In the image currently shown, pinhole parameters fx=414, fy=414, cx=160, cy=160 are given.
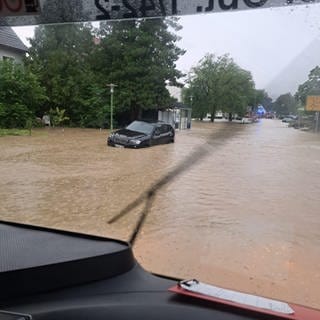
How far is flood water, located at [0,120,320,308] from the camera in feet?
3.92

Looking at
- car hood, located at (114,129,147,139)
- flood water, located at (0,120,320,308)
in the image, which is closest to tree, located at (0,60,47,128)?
flood water, located at (0,120,320,308)

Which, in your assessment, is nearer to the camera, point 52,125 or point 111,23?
point 111,23

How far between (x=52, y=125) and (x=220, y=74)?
72 centimetres

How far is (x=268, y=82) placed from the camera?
Answer: 0.92 metres

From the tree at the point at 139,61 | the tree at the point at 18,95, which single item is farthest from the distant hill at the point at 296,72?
the tree at the point at 18,95

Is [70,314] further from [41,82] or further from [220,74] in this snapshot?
[41,82]

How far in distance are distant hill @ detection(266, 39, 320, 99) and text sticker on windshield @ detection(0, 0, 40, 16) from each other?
54cm

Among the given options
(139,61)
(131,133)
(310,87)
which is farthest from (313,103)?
(131,133)

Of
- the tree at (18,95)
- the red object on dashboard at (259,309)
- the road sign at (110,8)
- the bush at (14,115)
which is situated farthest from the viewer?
the bush at (14,115)

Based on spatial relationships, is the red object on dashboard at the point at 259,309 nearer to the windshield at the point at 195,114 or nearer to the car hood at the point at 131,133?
the windshield at the point at 195,114

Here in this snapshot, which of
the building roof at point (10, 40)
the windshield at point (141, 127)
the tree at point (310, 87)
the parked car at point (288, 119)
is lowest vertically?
the windshield at point (141, 127)

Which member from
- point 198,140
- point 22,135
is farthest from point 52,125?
point 198,140

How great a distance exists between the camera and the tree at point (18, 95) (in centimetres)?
120

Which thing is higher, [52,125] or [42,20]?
[42,20]
